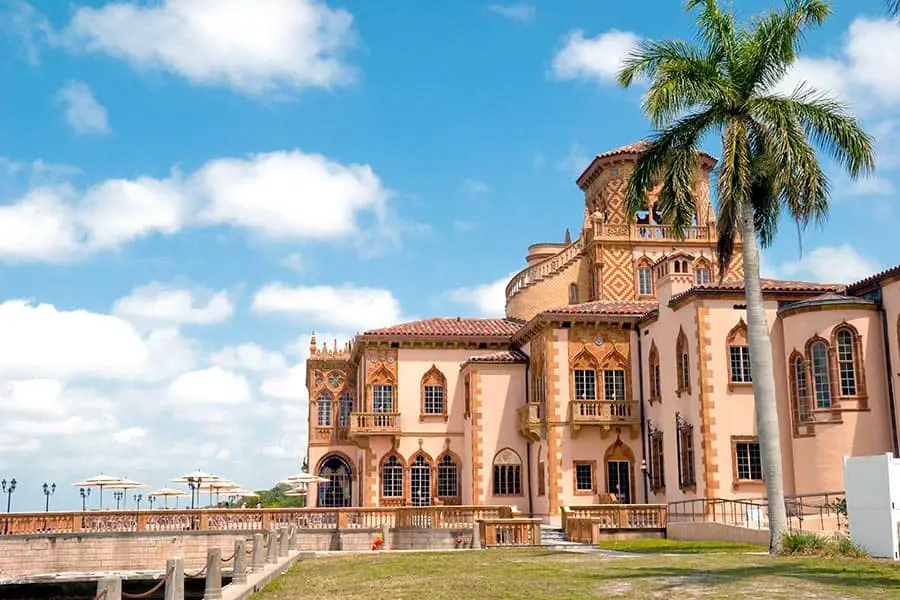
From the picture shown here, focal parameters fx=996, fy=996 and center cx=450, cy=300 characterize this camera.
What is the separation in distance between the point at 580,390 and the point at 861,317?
12.9m

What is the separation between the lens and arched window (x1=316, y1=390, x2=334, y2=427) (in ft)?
188

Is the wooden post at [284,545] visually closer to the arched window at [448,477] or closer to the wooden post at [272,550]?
the wooden post at [272,550]

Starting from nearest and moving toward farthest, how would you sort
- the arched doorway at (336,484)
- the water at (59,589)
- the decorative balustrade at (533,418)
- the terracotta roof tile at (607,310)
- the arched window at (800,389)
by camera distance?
the water at (59,589), the arched window at (800,389), the terracotta roof tile at (607,310), the decorative balustrade at (533,418), the arched doorway at (336,484)

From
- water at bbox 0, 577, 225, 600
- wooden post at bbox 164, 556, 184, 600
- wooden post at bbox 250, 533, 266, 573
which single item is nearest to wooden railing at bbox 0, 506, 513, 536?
water at bbox 0, 577, 225, 600

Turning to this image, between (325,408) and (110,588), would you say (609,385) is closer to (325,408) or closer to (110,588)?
(325,408)

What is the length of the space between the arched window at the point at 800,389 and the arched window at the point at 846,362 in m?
1.17

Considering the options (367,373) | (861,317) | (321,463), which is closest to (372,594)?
(861,317)

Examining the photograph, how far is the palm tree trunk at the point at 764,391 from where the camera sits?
24312 mm

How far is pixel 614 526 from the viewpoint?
34.5 meters

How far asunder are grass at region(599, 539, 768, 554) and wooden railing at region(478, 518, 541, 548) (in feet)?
7.28

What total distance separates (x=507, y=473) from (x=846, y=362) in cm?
1745

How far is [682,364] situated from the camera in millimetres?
37906

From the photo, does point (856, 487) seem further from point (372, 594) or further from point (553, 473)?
point (553, 473)

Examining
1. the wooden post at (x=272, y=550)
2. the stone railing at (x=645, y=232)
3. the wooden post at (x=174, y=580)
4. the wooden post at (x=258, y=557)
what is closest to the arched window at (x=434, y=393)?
the stone railing at (x=645, y=232)
